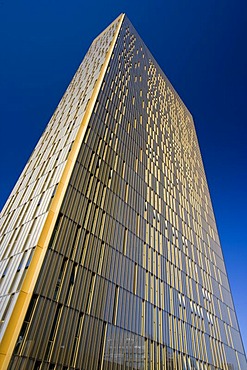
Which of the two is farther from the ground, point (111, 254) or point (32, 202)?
point (32, 202)

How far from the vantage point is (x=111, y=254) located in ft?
83.3

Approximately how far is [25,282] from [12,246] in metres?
6.26

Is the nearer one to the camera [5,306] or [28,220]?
[5,306]

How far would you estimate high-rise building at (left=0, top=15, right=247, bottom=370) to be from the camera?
18125 mm

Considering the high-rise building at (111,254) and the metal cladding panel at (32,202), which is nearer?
the high-rise building at (111,254)

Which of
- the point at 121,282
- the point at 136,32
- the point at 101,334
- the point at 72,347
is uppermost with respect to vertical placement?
the point at 136,32

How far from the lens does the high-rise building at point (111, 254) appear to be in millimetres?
18125

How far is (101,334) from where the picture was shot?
20328 millimetres

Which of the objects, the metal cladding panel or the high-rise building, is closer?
the high-rise building

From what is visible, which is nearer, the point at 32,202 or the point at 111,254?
the point at 111,254

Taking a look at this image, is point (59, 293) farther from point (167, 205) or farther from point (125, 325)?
point (167, 205)

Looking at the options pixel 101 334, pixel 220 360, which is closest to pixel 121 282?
pixel 101 334

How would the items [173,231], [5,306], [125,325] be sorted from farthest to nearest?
[173,231], [125,325], [5,306]

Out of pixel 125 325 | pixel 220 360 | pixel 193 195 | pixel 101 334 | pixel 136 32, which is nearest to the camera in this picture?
pixel 101 334
